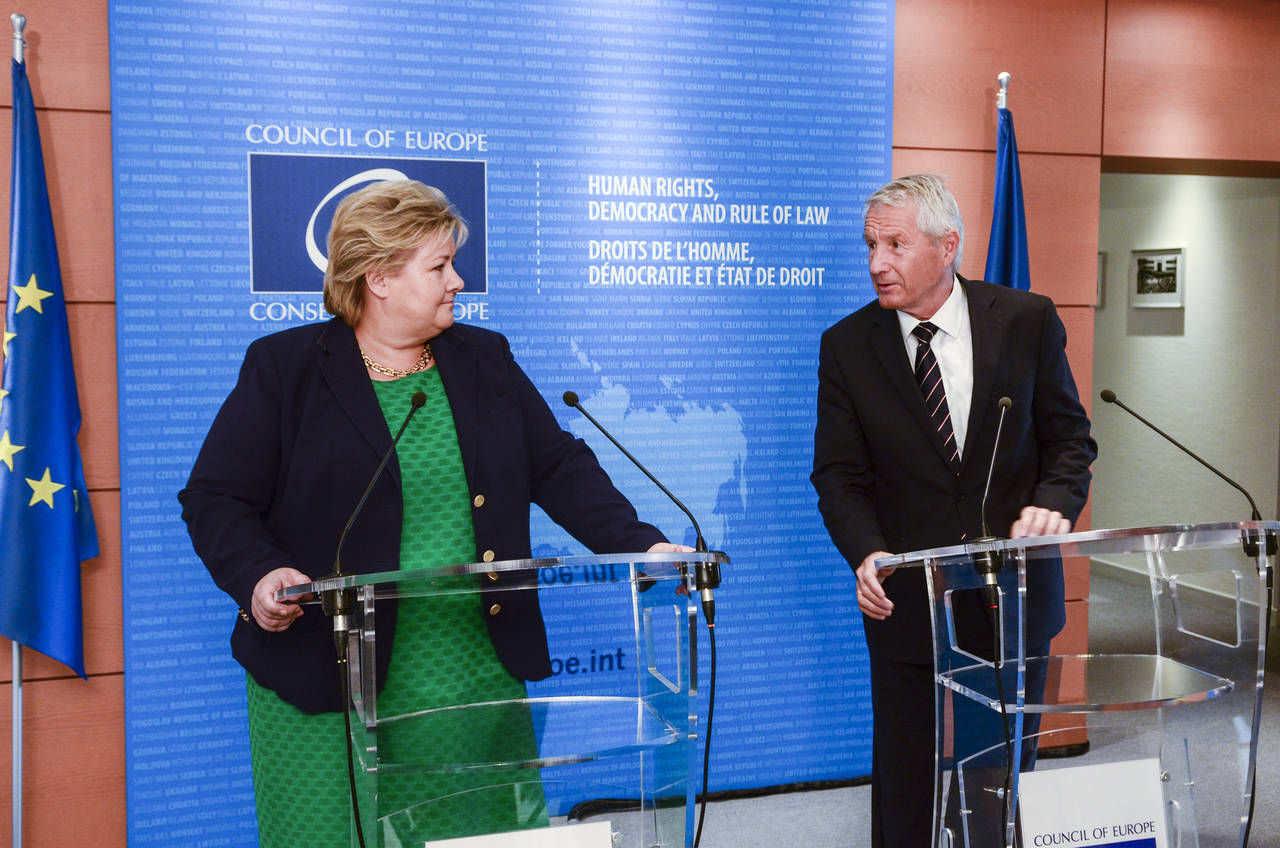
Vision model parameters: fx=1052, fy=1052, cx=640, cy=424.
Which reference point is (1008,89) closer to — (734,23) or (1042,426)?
(734,23)

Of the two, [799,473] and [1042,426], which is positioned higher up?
[1042,426]

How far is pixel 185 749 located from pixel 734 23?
2921 millimetres

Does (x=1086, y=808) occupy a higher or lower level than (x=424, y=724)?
lower

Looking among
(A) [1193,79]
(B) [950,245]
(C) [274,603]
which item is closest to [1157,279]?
(A) [1193,79]

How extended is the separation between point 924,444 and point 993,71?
2062 millimetres

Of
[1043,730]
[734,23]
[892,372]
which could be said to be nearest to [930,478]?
[892,372]

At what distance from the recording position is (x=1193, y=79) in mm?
4102

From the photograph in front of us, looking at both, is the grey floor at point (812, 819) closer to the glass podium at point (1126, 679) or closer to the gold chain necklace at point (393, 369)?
the glass podium at point (1126, 679)

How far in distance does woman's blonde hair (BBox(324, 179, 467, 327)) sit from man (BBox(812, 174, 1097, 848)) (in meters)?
1.10

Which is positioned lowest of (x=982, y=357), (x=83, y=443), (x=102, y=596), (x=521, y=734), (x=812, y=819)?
(x=812, y=819)

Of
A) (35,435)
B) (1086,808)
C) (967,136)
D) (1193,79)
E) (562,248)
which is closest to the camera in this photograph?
(1086,808)

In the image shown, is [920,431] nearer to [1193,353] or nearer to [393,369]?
[393,369]

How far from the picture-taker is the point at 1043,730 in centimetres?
162

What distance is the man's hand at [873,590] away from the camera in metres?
2.07
